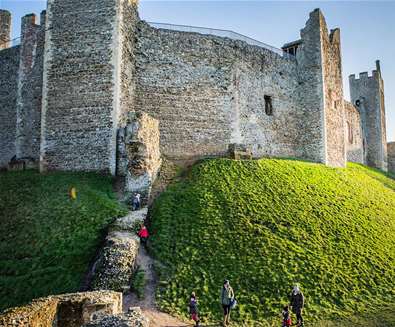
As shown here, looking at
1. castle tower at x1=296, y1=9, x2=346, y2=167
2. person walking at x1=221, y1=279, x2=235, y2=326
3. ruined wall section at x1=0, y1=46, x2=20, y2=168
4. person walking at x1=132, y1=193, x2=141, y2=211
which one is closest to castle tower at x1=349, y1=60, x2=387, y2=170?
castle tower at x1=296, y1=9, x2=346, y2=167

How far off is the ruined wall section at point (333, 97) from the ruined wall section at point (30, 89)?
17.9 meters

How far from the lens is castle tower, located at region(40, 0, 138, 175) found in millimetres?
20328

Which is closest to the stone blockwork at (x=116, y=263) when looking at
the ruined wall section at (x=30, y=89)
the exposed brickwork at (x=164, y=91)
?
the exposed brickwork at (x=164, y=91)

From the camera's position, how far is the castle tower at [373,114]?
42.5 meters

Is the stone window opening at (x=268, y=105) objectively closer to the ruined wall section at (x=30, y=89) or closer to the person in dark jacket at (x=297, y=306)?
the ruined wall section at (x=30, y=89)

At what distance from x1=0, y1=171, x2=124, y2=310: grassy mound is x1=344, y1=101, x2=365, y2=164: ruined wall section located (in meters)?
27.0

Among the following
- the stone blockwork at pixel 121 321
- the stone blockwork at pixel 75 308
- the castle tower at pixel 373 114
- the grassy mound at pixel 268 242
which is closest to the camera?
the stone blockwork at pixel 121 321

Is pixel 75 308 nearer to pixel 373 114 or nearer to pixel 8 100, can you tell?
pixel 8 100

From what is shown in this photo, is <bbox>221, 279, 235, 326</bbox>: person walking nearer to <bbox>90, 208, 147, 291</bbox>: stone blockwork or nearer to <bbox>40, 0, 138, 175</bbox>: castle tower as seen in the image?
<bbox>90, 208, 147, 291</bbox>: stone blockwork

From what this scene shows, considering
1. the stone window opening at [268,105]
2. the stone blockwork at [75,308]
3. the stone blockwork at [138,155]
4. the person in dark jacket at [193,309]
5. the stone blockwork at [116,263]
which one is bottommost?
the person in dark jacket at [193,309]

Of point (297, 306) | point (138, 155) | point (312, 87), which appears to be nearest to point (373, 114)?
point (312, 87)

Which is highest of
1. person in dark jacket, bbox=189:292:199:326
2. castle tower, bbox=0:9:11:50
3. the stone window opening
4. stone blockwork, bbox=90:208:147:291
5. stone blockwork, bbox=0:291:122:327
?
castle tower, bbox=0:9:11:50

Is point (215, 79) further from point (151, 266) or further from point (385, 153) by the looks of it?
point (385, 153)

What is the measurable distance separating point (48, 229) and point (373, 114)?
121ft
